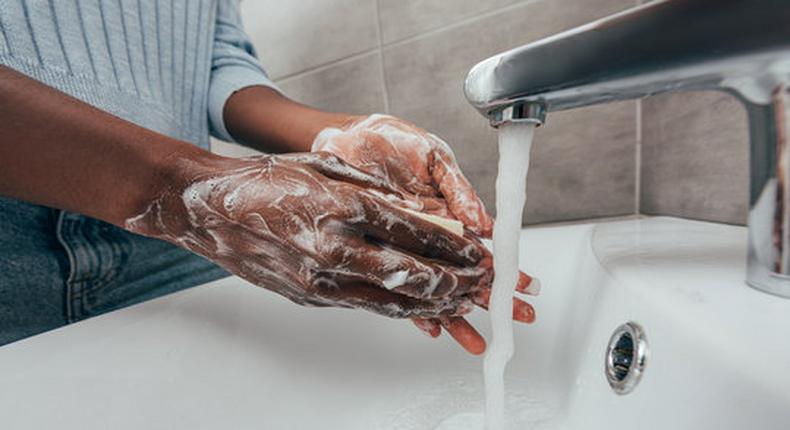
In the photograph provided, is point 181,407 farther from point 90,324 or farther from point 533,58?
point 533,58

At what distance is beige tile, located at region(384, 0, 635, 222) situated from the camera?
1.83 feet

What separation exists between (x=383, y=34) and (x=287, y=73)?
0.25 meters

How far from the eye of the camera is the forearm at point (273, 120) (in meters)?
0.53

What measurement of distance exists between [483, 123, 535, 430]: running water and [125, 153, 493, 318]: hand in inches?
1.2

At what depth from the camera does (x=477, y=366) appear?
429mm

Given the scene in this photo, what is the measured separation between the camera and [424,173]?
1.42 feet

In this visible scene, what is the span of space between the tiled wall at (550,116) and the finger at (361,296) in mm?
338

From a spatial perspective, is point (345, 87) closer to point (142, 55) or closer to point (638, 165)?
point (142, 55)

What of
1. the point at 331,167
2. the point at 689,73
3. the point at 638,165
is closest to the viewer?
the point at 689,73

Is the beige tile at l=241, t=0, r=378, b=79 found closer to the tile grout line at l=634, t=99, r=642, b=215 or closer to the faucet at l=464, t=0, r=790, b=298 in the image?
the tile grout line at l=634, t=99, r=642, b=215

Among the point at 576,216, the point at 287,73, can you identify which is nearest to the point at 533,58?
the point at 576,216

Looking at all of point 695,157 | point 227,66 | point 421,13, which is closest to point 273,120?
point 227,66

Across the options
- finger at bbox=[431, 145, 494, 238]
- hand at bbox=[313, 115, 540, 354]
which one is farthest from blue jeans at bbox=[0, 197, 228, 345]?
finger at bbox=[431, 145, 494, 238]

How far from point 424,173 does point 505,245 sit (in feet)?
0.52
